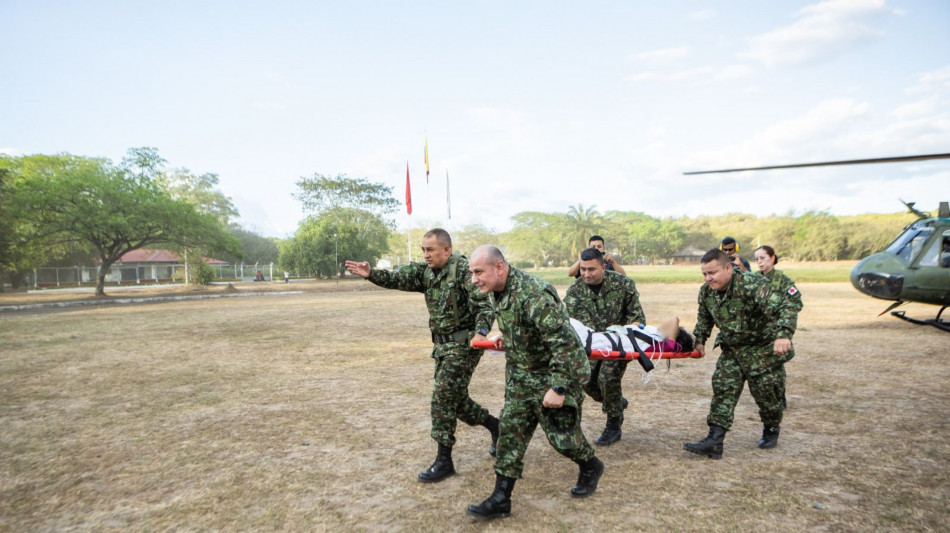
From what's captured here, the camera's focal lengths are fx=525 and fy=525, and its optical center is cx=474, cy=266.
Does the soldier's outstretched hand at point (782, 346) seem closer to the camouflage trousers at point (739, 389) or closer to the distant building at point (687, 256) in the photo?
the camouflage trousers at point (739, 389)

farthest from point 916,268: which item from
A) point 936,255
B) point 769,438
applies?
point 769,438

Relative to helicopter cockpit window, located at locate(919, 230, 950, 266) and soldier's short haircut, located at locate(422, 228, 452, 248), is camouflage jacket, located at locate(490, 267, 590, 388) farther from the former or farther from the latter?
helicopter cockpit window, located at locate(919, 230, 950, 266)

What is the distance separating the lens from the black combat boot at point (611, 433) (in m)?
5.38

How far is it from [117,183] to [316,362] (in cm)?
2831

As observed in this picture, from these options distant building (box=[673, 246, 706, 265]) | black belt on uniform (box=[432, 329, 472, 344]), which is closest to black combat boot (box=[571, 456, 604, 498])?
black belt on uniform (box=[432, 329, 472, 344])

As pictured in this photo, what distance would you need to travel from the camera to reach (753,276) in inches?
195

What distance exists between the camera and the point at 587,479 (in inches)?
161

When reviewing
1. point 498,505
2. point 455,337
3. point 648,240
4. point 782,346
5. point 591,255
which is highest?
point 648,240

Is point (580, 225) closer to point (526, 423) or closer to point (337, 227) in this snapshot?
point (337, 227)

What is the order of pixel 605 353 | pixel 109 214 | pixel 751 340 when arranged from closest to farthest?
pixel 605 353
pixel 751 340
pixel 109 214

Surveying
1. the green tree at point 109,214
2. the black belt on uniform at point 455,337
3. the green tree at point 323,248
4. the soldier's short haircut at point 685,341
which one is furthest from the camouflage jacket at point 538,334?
the green tree at point 323,248

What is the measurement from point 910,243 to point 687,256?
232 ft

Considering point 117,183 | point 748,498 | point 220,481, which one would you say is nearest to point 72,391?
point 220,481

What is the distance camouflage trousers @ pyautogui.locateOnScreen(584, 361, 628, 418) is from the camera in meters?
5.28
